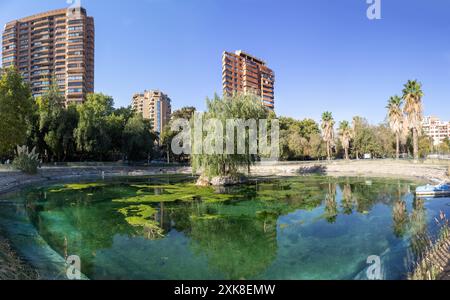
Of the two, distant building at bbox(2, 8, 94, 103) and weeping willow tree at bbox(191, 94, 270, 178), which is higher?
distant building at bbox(2, 8, 94, 103)

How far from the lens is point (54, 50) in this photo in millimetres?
89812

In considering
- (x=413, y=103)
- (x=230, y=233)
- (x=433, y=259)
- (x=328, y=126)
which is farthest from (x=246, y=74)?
(x=433, y=259)

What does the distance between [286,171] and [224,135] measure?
80.8 feet

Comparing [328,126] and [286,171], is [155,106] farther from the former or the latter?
[286,171]

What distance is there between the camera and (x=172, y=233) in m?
12.2

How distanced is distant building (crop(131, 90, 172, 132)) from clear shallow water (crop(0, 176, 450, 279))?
125 metres

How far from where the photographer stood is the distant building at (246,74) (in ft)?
333

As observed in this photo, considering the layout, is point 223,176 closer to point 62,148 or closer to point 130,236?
point 130,236

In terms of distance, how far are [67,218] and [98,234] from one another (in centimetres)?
457

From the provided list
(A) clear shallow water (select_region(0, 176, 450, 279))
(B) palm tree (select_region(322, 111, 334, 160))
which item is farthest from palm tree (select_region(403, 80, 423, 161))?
(A) clear shallow water (select_region(0, 176, 450, 279))

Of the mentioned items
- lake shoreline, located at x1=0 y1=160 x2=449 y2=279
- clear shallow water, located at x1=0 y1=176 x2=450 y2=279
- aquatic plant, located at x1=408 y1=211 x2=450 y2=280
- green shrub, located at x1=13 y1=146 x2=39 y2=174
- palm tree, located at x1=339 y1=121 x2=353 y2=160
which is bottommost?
clear shallow water, located at x1=0 y1=176 x2=450 y2=279

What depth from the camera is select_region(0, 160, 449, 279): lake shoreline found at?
3011 centimetres

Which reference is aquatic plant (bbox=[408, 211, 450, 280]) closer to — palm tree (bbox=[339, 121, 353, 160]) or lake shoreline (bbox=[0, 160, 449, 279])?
lake shoreline (bbox=[0, 160, 449, 279])
